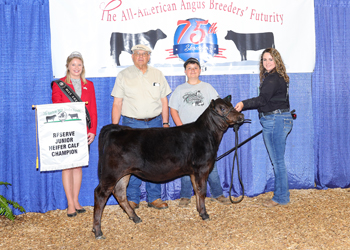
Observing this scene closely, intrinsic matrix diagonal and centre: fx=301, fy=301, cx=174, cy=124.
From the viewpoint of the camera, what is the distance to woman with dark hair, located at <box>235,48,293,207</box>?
4.30 m

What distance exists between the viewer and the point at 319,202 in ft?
15.7

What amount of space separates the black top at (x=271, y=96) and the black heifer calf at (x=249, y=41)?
962 millimetres

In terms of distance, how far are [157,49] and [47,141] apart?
2.27 m

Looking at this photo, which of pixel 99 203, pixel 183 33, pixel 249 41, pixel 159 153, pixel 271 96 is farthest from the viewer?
pixel 249 41

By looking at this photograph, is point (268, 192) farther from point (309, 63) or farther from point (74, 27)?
point (74, 27)

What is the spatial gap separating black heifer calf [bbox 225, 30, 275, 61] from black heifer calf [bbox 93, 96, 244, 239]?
147cm

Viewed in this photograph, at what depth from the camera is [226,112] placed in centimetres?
402

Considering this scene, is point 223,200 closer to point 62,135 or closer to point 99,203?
point 99,203

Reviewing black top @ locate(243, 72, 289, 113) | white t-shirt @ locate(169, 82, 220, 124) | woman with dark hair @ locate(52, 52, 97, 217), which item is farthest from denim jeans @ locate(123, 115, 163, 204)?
black top @ locate(243, 72, 289, 113)

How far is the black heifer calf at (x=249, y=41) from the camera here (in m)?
5.09

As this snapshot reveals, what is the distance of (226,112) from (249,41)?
1.78 metres

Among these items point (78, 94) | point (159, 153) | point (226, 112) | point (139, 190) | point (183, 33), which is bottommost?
point (139, 190)

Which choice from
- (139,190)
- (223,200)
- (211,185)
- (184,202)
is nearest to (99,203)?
(139,190)

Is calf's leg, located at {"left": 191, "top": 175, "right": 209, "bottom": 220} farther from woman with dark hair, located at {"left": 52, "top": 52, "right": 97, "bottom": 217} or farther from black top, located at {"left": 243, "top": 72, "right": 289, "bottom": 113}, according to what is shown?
woman with dark hair, located at {"left": 52, "top": 52, "right": 97, "bottom": 217}
